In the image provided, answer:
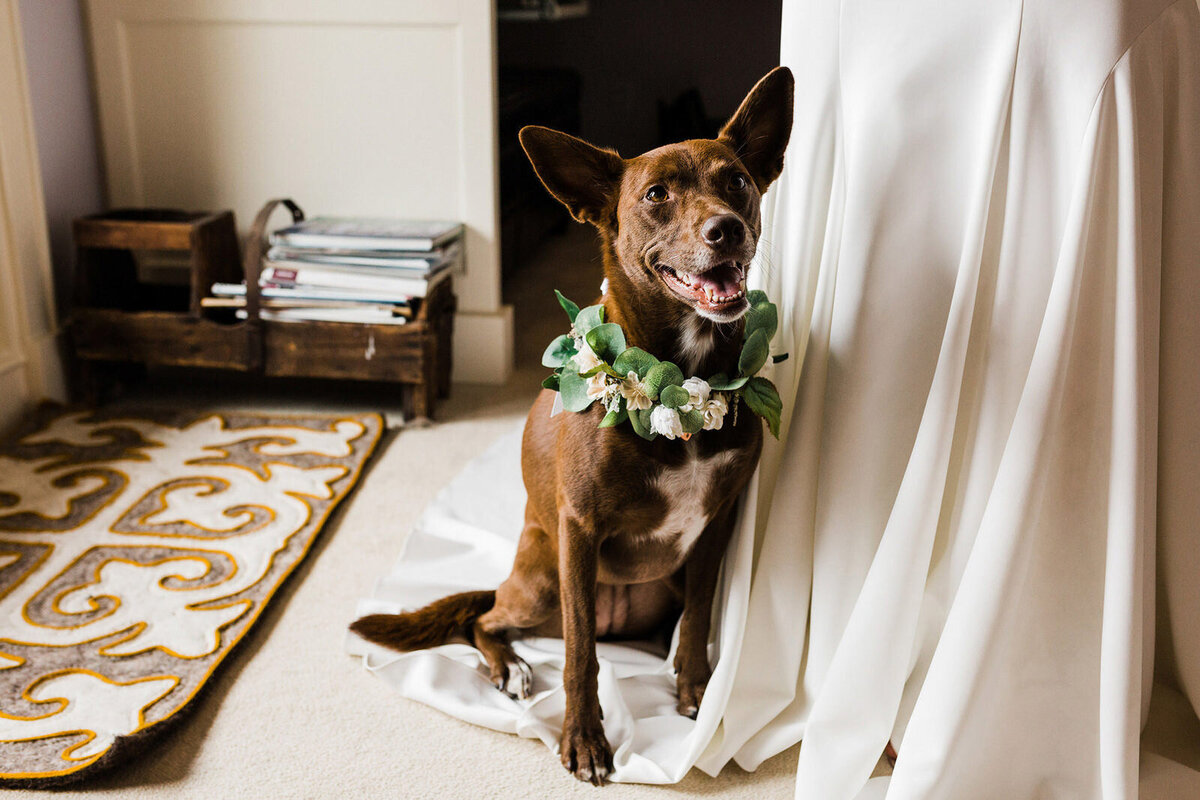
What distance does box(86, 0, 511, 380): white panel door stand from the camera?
8.86 feet

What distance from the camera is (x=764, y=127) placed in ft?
3.99

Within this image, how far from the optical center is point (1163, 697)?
1.35 m

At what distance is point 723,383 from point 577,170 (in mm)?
324

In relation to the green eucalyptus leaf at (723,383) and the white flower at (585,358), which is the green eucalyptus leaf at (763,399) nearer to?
the green eucalyptus leaf at (723,383)

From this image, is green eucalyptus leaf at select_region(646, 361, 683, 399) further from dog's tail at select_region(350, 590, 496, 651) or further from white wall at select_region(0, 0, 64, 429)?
white wall at select_region(0, 0, 64, 429)

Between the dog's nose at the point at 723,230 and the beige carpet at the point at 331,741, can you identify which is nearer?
the dog's nose at the point at 723,230

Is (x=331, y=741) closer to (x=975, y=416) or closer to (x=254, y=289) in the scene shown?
(x=975, y=416)

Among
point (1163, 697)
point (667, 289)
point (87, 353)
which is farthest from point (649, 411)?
point (87, 353)

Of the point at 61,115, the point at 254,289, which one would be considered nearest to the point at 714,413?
the point at 254,289

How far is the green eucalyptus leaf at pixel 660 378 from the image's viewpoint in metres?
1.16

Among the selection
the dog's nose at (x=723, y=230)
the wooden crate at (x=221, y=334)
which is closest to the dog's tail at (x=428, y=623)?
the dog's nose at (x=723, y=230)

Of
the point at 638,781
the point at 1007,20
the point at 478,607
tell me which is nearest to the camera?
the point at 1007,20

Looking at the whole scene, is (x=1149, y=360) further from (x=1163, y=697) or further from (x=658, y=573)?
(x=658, y=573)

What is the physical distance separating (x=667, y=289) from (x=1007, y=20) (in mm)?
480
